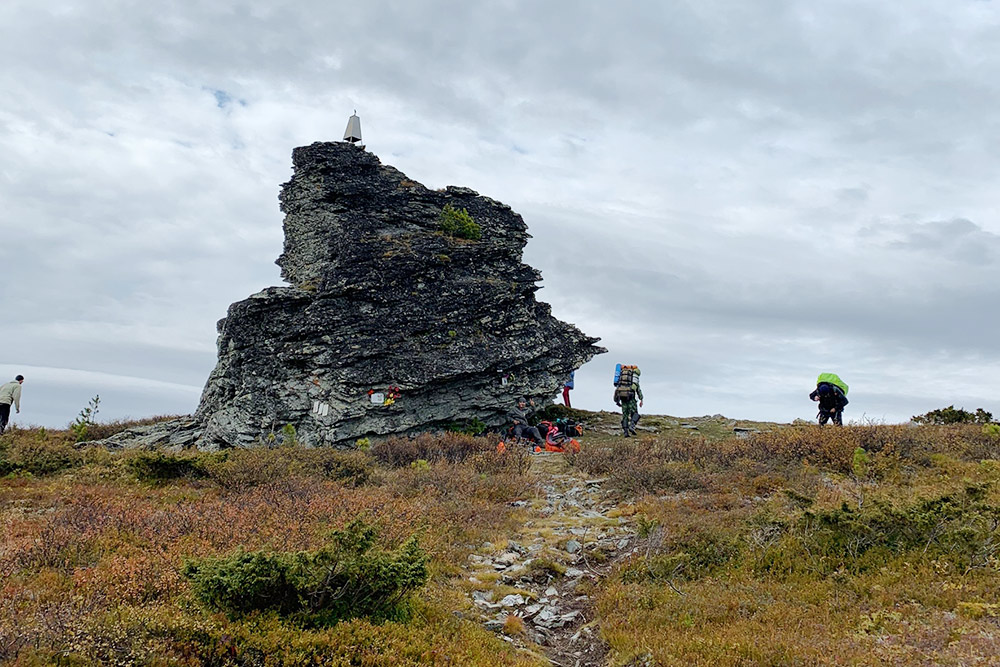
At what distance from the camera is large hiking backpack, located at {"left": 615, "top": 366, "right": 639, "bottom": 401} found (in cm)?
2348

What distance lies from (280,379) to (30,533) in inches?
540

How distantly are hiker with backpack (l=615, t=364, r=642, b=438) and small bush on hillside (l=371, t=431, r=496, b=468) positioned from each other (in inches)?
253

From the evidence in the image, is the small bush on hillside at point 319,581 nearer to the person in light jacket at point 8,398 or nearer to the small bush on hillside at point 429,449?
the small bush on hillside at point 429,449

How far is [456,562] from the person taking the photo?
9.59 m

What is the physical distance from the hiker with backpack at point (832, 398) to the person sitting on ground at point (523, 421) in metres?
9.44

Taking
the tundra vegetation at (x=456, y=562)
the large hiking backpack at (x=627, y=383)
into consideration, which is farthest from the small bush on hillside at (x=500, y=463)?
the large hiking backpack at (x=627, y=383)

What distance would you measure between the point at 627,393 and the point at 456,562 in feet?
49.0

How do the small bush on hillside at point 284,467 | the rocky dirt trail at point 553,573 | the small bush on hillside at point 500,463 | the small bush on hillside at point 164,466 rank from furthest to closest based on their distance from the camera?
the small bush on hillside at point 500,463 → the small bush on hillside at point 164,466 → the small bush on hillside at point 284,467 → the rocky dirt trail at point 553,573

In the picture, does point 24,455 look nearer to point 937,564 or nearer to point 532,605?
point 532,605

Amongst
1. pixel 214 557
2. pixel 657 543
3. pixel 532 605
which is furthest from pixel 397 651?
pixel 657 543

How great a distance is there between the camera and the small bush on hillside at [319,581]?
628cm

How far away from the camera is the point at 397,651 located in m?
6.00

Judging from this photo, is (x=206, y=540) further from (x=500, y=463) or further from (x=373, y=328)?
(x=373, y=328)

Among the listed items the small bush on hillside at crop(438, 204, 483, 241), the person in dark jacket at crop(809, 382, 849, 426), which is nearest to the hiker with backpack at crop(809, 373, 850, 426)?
the person in dark jacket at crop(809, 382, 849, 426)
